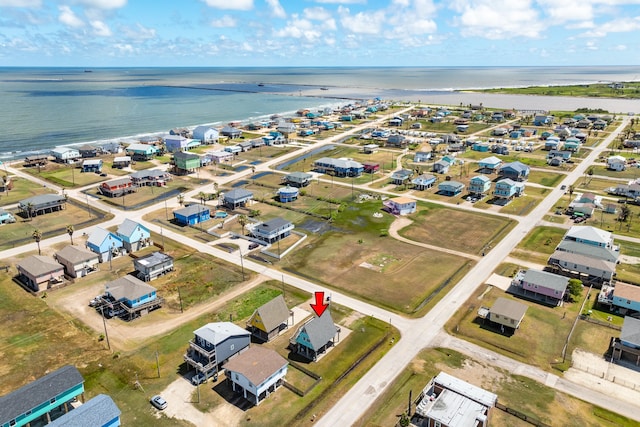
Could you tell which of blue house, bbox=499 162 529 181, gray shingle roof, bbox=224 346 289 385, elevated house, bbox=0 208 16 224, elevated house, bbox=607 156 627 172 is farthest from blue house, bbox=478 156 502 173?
elevated house, bbox=0 208 16 224

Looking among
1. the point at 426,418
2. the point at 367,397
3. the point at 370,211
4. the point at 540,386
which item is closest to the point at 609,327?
the point at 540,386

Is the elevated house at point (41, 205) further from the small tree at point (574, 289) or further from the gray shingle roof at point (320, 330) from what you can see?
the small tree at point (574, 289)

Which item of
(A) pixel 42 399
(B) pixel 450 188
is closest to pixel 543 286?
(B) pixel 450 188

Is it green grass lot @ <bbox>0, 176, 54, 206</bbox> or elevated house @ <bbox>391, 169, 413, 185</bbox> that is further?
elevated house @ <bbox>391, 169, 413, 185</bbox>

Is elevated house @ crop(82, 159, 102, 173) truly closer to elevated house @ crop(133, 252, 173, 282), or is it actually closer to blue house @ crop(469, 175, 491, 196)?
elevated house @ crop(133, 252, 173, 282)

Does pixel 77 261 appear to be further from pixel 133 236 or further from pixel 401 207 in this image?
pixel 401 207

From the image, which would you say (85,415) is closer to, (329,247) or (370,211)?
(329,247)

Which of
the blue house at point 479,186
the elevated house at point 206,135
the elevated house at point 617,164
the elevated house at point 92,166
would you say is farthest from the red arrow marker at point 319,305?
the elevated house at point 206,135
